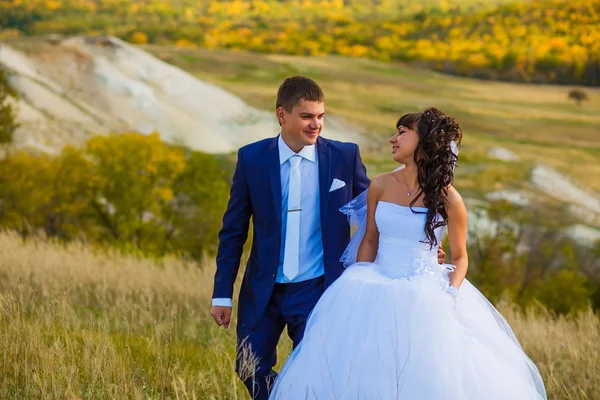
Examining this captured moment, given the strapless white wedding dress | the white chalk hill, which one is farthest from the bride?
the white chalk hill

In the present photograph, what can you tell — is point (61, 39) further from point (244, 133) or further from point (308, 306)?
point (308, 306)

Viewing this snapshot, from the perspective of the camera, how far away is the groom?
355 cm

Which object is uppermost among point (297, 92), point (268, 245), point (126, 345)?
point (297, 92)

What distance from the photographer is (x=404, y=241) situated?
11.2 ft

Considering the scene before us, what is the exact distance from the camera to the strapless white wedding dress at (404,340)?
3.01 m

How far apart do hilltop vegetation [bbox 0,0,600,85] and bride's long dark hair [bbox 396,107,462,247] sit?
25.9 metres

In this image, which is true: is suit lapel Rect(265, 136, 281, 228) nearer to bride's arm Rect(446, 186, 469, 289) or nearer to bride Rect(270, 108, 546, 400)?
bride Rect(270, 108, 546, 400)

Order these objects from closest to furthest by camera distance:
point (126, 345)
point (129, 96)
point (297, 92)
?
point (297, 92) → point (126, 345) → point (129, 96)

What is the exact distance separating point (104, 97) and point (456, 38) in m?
13.3

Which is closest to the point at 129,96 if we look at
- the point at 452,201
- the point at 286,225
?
the point at 286,225

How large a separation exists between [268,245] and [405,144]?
708mm

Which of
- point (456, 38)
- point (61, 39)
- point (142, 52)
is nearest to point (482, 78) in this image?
point (456, 38)

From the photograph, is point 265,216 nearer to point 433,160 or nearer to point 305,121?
point 305,121

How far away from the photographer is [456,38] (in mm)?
31328
